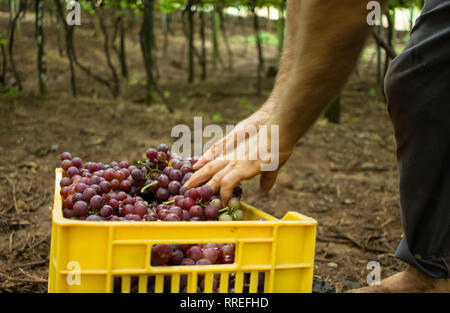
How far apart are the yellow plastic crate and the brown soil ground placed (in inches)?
49.7

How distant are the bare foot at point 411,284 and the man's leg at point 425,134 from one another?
0.06 ft

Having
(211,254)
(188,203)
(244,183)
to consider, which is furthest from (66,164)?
(244,183)

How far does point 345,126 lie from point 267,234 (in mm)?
6111

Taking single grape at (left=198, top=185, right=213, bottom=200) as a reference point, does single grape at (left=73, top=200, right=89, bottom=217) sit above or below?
below

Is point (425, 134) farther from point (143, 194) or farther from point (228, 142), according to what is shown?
point (143, 194)

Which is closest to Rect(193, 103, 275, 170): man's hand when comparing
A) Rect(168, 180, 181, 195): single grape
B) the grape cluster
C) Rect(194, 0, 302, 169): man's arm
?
Rect(194, 0, 302, 169): man's arm

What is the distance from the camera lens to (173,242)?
3.98 feet

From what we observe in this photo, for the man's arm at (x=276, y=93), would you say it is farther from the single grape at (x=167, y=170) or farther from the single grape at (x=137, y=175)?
the single grape at (x=137, y=175)

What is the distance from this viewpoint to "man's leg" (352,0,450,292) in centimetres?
149

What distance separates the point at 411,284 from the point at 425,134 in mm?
605

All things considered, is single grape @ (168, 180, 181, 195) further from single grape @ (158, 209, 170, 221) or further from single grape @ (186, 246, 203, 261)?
single grape @ (186, 246, 203, 261)
